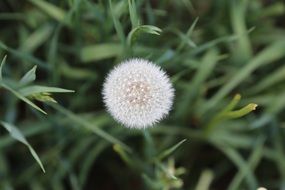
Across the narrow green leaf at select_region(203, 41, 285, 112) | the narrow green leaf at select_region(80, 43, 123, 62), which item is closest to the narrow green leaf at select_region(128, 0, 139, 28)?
the narrow green leaf at select_region(80, 43, 123, 62)

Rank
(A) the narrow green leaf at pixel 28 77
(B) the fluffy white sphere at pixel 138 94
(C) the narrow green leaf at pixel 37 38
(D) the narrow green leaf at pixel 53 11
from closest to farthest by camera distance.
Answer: (B) the fluffy white sphere at pixel 138 94
(A) the narrow green leaf at pixel 28 77
(D) the narrow green leaf at pixel 53 11
(C) the narrow green leaf at pixel 37 38

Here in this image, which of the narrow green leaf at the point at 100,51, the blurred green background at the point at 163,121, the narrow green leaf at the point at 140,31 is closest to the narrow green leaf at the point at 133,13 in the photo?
the narrow green leaf at the point at 140,31

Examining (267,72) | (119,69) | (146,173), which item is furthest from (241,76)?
(119,69)

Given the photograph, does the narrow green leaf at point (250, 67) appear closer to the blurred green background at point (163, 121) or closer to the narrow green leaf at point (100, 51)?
the blurred green background at point (163, 121)

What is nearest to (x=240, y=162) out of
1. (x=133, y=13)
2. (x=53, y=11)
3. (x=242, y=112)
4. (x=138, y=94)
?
(x=242, y=112)

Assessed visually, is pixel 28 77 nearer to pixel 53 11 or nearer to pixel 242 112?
pixel 53 11

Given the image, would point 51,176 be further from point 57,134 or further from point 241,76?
point 241,76
